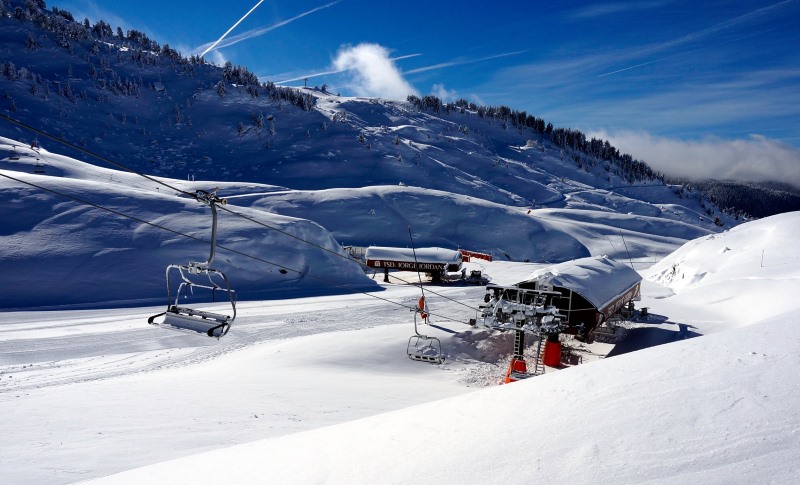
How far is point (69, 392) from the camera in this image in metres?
12.0

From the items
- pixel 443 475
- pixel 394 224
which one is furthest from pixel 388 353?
pixel 394 224

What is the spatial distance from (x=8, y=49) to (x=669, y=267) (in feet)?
457

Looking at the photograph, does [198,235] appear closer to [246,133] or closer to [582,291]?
[582,291]

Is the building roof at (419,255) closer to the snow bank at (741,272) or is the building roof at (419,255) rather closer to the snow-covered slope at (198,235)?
the snow-covered slope at (198,235)

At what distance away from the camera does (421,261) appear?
39.9 meters

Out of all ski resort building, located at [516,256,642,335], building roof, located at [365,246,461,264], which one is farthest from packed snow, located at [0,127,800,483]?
building roof, located at [365,246,461,264]

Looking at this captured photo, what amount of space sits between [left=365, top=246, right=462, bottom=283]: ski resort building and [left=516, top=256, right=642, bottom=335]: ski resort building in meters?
18.9

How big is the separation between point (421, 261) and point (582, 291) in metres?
21.9

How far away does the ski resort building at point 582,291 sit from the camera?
61.2 feet

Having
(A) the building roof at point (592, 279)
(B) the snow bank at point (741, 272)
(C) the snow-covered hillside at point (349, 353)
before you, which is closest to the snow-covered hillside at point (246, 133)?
(C) the snow-covered hillside at point (349, 353)

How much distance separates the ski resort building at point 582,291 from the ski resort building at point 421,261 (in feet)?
61.9

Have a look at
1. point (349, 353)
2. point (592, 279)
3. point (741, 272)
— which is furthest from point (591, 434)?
point (741, 272)

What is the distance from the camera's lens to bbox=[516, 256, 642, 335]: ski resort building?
1864cm

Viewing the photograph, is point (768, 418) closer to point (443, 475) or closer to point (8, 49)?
point (443, 475)
